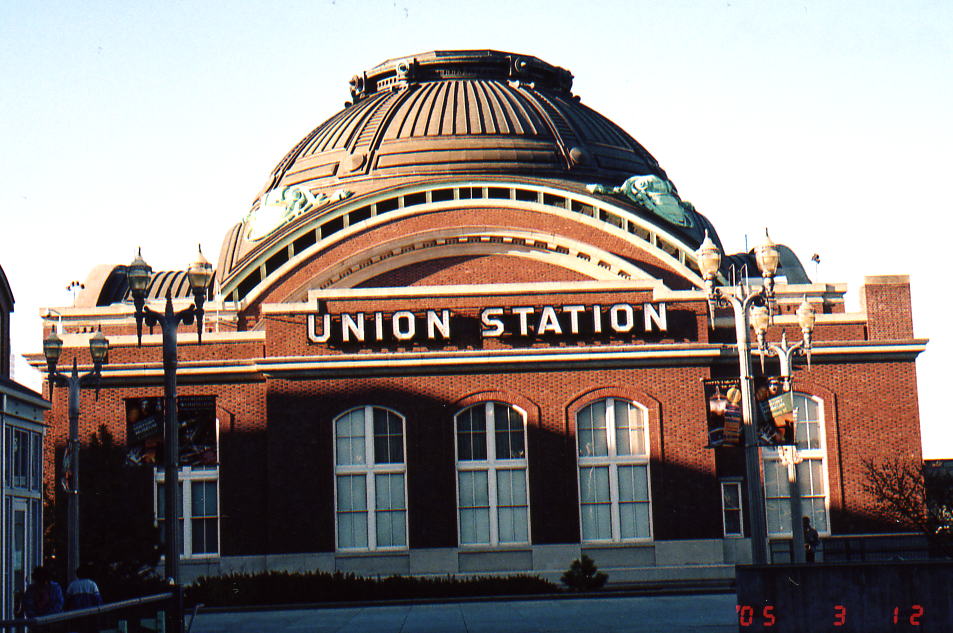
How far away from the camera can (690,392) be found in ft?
146

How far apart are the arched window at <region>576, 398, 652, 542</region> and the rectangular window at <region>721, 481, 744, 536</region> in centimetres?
285

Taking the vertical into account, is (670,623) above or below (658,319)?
below

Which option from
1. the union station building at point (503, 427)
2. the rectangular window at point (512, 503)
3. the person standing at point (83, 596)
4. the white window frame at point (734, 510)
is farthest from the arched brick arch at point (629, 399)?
the person standing at point (83, 596)

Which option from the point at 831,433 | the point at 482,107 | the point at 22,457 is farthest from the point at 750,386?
the point at 482,107

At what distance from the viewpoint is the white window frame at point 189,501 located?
4397 centimetres

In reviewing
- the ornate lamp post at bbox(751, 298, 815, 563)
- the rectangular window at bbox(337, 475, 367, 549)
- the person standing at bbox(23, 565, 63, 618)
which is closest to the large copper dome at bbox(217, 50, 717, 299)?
the rectangular window at bbox(337, 475, 367, 549)

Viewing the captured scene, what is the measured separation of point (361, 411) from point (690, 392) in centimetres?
1034

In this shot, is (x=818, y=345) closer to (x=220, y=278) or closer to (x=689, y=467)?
(x=689, y=467)

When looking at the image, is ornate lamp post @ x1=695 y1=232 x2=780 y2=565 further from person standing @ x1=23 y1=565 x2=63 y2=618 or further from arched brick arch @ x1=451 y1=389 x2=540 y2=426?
arched brick arch @ x1=451 y1=389 x2=540 y2=426

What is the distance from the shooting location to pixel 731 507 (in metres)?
45.2

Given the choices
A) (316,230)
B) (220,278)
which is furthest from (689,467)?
(220,278)

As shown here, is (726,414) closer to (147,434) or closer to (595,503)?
(147,434)

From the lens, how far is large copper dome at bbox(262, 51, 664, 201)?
60.2 meters

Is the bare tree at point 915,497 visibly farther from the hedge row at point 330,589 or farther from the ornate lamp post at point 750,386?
the ornate lamp post at point 750,386
